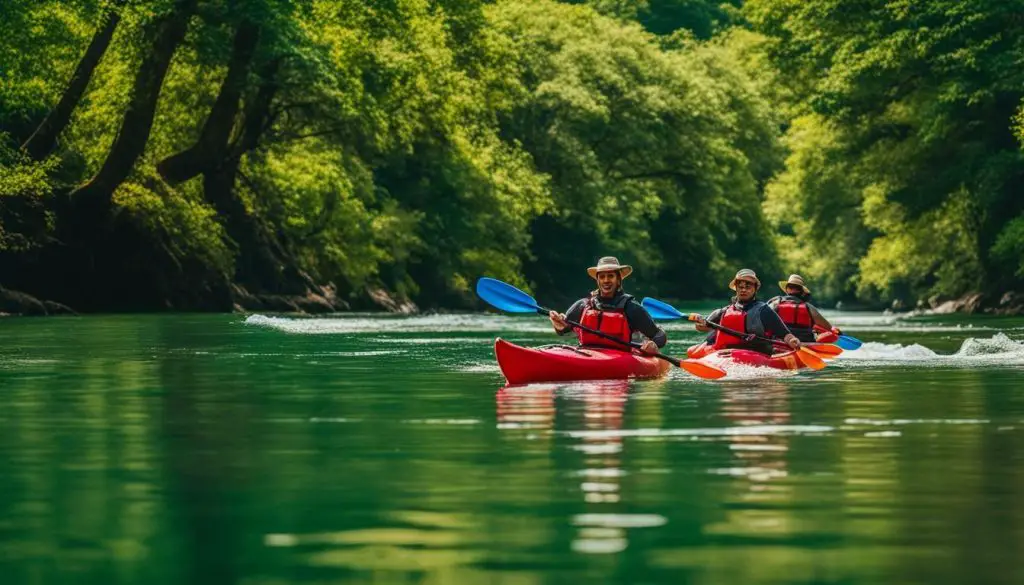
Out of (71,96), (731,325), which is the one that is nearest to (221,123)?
(71,96)

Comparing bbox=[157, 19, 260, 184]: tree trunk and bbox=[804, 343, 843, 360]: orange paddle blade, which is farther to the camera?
bbox=[157, 19, 260, 184]: tree trunk

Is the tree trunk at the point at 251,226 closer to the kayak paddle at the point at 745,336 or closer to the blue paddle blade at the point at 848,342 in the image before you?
the blue paddle blade at the point at 848,342

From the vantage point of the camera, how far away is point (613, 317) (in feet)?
68.2

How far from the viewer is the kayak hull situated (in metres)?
22.3

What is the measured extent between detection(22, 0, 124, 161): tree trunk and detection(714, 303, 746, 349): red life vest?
23529mm

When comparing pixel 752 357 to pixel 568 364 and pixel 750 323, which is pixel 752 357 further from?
A: pixel 568 364

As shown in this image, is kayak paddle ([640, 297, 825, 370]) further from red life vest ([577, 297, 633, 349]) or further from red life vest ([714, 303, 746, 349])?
red life vest ([577, 297, 633, 349])

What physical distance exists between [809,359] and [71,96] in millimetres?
25286

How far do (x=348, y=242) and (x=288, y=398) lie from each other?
38442 mm

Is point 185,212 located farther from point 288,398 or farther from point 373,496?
point 373,496

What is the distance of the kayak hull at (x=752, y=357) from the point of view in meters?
22.3

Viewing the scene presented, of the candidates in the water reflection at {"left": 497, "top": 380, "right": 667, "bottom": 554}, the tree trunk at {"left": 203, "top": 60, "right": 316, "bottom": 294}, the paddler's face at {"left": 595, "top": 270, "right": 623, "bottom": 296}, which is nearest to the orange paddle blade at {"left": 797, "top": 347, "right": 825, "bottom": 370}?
the paddler's face at {"left": 595, "top": 270, "right": 623, "bottom": 296}

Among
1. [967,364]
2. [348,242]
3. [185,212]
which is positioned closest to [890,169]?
[348,242]

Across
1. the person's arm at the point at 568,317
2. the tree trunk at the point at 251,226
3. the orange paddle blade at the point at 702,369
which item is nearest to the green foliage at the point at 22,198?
the tree trunk at the point at 251,226
